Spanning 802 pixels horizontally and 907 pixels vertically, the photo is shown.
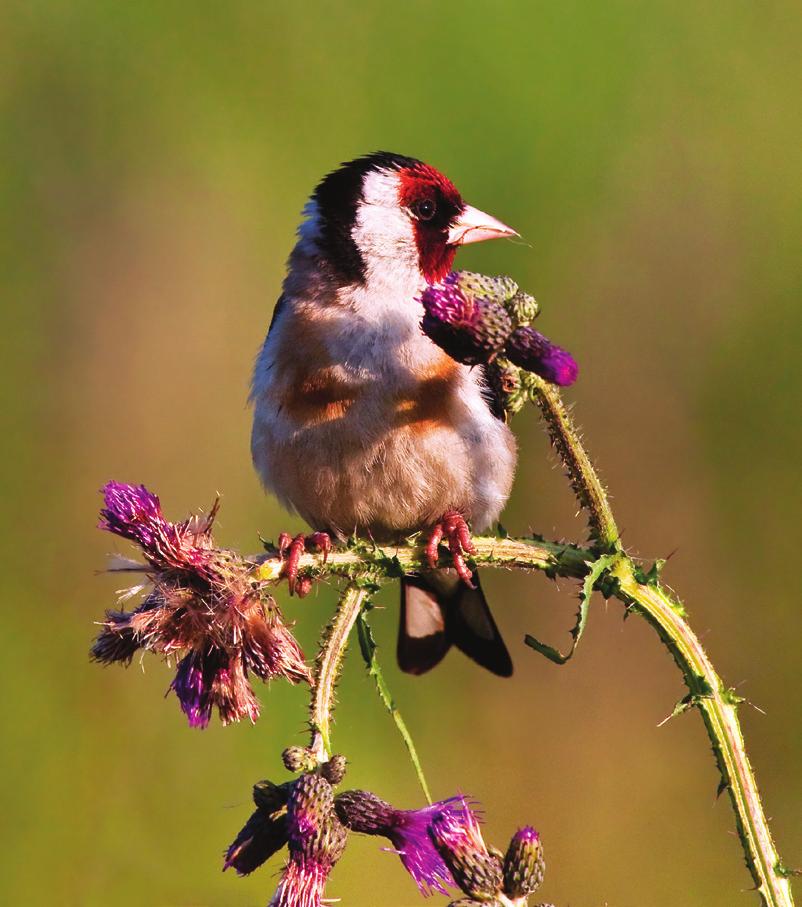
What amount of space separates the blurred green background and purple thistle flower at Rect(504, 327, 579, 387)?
221 centimetres

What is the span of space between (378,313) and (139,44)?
2.35 metres

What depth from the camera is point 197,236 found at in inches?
188

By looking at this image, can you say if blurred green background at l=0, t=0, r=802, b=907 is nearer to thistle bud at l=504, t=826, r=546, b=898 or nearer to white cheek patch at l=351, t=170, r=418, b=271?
white cheek patch at l=351, t=170, r=418, b=271

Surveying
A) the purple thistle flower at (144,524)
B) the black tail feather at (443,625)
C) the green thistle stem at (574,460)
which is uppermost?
the black tail feather at (443,625)

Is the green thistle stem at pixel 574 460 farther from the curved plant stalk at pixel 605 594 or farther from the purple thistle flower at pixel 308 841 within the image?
the purple thistle flower at pixel 308 841

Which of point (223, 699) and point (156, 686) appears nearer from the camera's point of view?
point (223, 699)

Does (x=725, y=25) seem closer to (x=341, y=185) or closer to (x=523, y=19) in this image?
(x=523, y=19)

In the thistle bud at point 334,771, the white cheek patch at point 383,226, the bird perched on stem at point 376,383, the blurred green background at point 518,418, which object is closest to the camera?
the thistle bud at point 334,771

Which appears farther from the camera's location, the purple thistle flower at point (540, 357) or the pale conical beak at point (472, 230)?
the pale conical beak at point (472, 230)

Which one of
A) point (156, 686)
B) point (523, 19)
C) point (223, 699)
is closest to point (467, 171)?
point (523, 19)

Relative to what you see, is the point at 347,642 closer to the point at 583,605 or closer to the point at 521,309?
the point at 583,605

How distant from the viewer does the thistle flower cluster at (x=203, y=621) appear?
72.5 inches

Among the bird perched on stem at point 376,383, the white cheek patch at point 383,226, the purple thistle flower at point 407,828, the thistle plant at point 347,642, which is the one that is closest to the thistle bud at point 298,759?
the thistle plant at point 347,642

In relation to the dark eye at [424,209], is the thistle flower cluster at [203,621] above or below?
below
